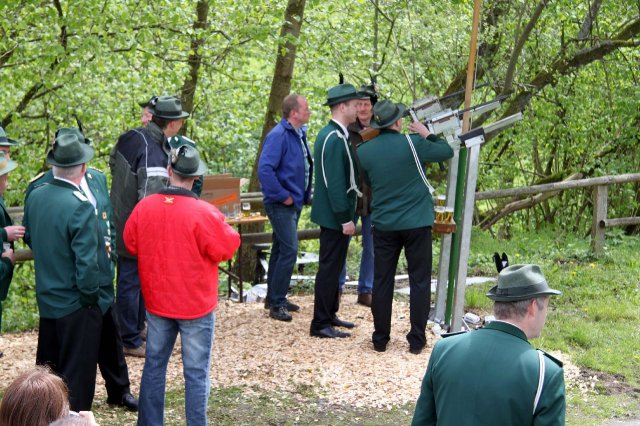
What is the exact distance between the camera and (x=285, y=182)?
344 inches

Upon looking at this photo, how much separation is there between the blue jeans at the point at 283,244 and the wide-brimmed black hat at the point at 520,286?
4.93 m

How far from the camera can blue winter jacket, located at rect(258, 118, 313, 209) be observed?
861 centimetres

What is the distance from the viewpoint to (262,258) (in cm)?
1137

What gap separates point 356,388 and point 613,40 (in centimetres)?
673

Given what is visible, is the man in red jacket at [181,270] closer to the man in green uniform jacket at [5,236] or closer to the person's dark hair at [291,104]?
the man in green uniform jacket at [5,236]

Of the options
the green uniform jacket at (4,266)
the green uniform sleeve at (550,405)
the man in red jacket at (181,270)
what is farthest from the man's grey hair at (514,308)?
Answer: the green uniform jacket at (4,266)

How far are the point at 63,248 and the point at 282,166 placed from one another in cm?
310

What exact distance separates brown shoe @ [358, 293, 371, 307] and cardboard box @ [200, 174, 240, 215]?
1503mm

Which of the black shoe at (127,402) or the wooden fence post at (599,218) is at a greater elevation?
the wooden fence post at (599,218)

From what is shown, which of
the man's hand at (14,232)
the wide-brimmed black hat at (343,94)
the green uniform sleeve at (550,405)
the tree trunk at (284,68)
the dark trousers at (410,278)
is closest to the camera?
the green uniform sleeve at (550,405)

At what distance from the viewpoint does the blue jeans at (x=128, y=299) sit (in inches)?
304

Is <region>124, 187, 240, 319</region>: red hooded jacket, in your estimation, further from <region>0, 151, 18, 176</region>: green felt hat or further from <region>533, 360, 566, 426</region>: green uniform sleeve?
<region>533, 360, 566, 426</region>: green uniform sleeve

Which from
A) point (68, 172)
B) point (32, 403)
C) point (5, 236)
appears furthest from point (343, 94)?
point (32, 403)

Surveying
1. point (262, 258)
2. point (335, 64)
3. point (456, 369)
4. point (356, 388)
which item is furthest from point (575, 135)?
point (456, 369)
